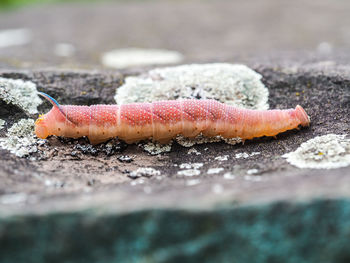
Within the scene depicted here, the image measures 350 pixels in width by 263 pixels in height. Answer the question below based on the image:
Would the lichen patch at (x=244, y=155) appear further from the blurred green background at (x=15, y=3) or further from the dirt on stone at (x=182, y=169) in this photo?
the blurred green background at (x=15, y=3)

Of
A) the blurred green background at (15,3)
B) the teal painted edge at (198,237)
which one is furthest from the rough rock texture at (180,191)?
the blurred green background at (15,3)

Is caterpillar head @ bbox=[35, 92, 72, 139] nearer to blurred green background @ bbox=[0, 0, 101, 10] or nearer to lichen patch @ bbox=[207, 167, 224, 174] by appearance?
lichen patch @ bbox=[207, 167, 224, 174]

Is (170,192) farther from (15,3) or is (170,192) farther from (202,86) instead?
(15,3)

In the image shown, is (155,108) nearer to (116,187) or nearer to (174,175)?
(174,175)

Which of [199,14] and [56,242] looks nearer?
[56,242]

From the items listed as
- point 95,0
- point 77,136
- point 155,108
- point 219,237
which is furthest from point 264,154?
point 95,0

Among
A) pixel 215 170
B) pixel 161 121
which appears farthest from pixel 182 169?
pixel 161 121
